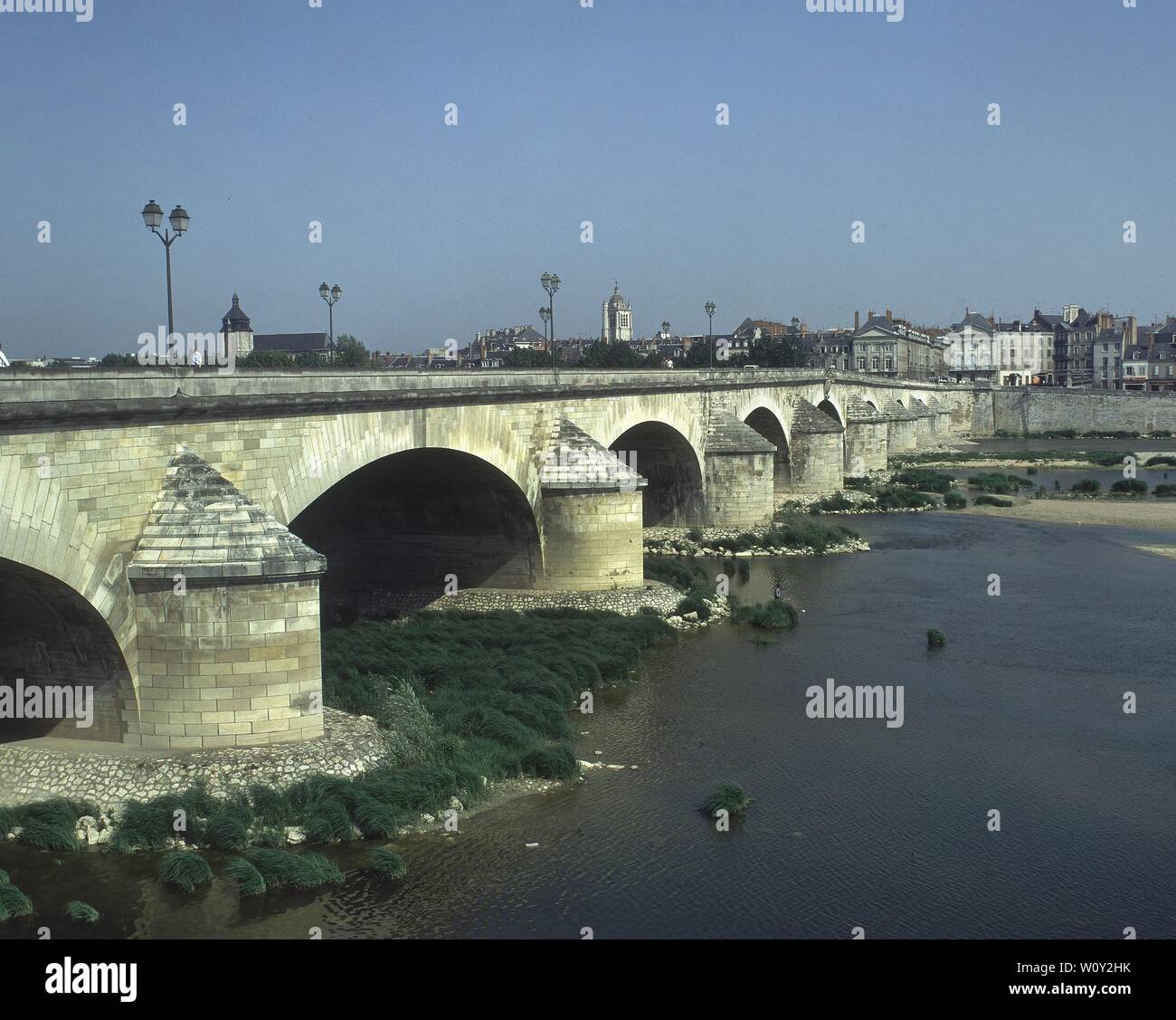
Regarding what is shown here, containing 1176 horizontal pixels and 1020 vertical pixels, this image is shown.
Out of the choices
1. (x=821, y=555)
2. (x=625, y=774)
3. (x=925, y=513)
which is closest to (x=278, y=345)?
(x=925, y=513)

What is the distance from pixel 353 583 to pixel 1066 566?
702 inches

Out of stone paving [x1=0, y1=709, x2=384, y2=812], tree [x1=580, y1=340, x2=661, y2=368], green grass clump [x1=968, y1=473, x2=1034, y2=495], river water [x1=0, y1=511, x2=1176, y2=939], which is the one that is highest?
tree [x1=580, y1=340, x2=661, y2=368]

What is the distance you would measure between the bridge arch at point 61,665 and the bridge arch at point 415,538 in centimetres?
1038

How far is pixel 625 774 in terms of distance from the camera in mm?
16125

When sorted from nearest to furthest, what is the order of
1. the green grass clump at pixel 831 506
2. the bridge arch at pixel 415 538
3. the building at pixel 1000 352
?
the bridge arch at pixel 415 538, the green grass clump at pixel 831 506, the building at pixel 1000 352

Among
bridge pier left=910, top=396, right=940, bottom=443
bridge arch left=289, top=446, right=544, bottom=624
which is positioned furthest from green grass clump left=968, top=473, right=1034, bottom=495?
bridge arch left=289, top=446, right=544, bottom=624

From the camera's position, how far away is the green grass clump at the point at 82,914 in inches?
464

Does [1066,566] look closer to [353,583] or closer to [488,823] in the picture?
[353,583]

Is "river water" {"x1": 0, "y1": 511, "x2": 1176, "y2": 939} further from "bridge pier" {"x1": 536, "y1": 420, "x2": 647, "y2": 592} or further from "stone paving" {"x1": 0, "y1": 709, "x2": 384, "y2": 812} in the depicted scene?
"bridge pier" {"x1": 536, "y1": 420, "x2": 647, "y2": 592}

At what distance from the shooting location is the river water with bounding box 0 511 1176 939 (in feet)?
39.7

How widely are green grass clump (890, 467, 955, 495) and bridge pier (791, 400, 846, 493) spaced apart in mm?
4263

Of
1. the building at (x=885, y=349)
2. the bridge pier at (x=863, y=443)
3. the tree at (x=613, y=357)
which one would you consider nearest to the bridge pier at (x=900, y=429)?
the bridge pier at (x=863, y=443)

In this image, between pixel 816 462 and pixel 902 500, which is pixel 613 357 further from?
pixel 902 500

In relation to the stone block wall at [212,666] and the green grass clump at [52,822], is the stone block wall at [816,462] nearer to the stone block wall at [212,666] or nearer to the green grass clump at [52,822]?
the stone block wall at [212,666]
